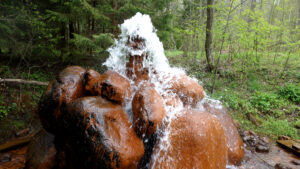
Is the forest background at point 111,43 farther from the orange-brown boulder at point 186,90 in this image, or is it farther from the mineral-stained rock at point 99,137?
the mineral-stained rock at point 99,137

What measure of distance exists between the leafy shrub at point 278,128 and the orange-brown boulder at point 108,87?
4.60 meters

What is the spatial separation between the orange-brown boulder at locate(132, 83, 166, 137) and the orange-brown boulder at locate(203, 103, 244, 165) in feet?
6.27

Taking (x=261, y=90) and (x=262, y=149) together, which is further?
(x=261, y=90)

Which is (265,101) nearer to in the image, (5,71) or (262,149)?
(262,149)

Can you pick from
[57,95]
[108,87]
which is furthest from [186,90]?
[57,95]

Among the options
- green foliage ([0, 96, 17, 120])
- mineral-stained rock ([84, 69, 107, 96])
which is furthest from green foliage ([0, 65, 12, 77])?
mineral-stained rock ([84, 69, 107, 96])

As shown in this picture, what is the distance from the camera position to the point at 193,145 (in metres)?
2.93

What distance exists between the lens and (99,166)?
7.91 ft

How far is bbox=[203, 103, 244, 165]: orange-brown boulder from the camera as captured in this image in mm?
3684

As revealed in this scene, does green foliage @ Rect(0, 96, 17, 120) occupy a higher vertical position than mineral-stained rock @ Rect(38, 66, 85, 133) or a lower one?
lower

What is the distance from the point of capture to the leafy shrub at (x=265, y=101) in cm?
602

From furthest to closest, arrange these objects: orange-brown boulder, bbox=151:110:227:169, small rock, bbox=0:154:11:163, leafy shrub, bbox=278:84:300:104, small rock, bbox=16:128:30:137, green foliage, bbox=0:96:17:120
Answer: leafy shrub, bbox=278:84:300:104 < green foliage, bbox=0:96:17:120 < small rock, bbox=16:128:30:137 < small rock, bbox=0:154:11:163 < orange-brown boulder, bbox=151:110:227:169

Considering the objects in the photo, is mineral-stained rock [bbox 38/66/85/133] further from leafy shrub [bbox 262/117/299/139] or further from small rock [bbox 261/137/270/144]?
leafy shrub [bbox 262/117/299/139]

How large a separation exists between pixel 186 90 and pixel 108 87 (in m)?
1.96
